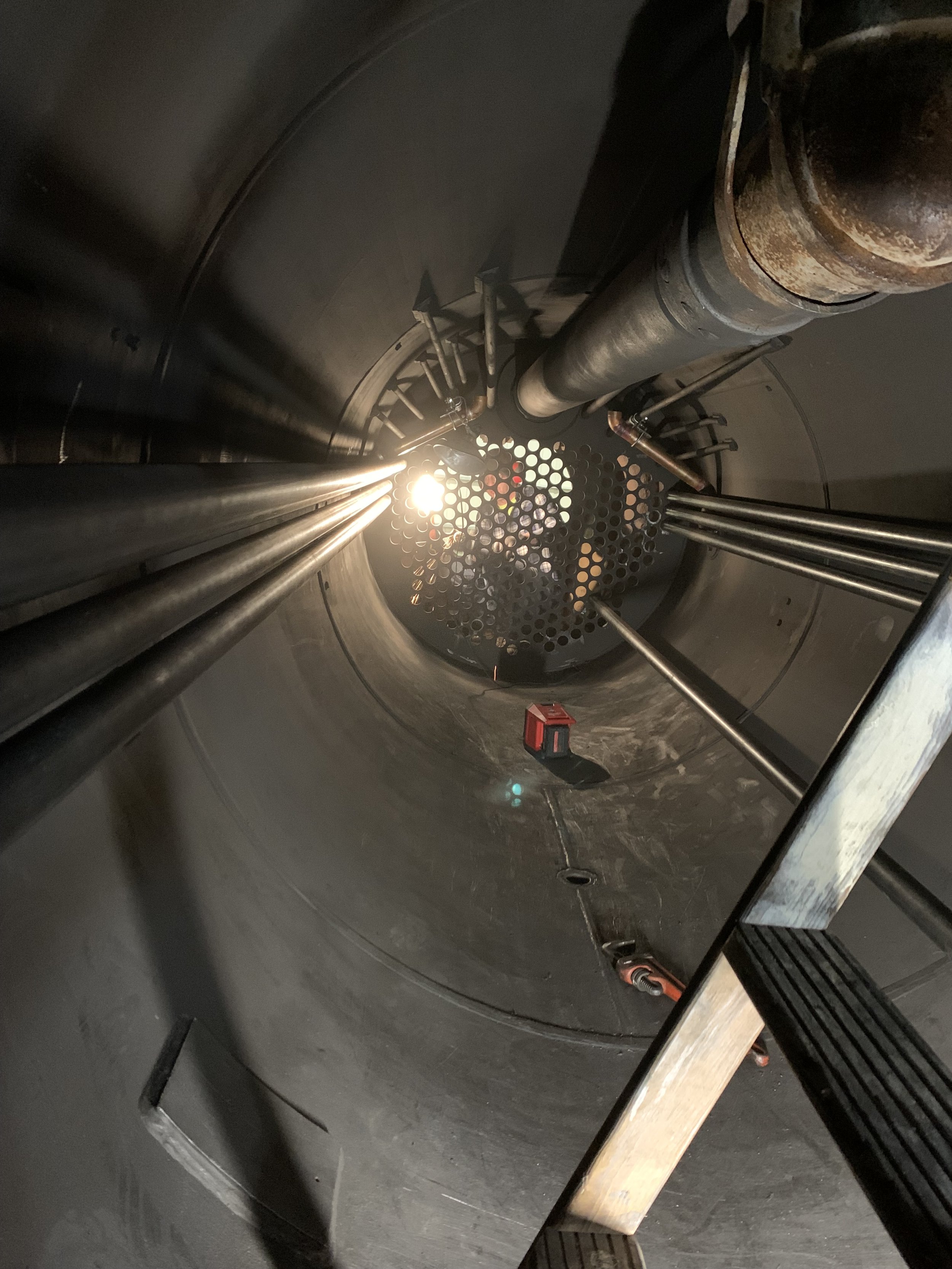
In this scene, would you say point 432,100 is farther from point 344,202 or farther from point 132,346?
point 132,346

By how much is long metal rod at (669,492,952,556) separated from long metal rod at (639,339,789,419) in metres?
0.25

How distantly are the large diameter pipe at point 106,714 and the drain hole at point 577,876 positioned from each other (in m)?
0.82

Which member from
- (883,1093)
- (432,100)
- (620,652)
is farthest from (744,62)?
(620,652)

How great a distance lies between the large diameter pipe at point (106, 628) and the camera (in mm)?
393

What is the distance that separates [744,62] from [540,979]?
120 cm

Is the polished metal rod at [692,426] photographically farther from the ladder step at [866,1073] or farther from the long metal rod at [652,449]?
the ladder step at [866,1073]

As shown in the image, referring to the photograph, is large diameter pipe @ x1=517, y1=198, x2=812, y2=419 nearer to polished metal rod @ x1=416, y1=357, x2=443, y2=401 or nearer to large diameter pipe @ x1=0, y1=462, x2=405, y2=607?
polished metal rod @ x1=416, y1=357, x2=443, y2=401

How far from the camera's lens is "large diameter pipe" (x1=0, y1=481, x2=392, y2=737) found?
1.29ft

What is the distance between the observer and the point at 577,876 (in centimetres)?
132

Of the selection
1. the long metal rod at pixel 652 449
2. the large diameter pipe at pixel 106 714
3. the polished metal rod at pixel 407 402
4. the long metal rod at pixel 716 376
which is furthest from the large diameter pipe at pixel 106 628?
the long metal rod at pixel 652 449

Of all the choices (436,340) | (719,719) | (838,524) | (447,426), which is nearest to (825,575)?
(838,524)

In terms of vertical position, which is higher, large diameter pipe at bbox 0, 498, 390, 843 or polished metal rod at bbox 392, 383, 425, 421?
polished metal rod at bbox 392, 383, 425, 421

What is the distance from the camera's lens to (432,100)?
32.8 inches

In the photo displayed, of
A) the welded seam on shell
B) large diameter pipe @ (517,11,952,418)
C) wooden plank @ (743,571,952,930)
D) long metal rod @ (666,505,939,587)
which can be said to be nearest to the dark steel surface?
the welded seam on shell
